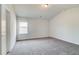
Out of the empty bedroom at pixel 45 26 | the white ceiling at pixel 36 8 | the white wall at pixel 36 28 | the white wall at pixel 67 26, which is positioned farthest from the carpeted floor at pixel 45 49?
the white wall at pixel 36 28

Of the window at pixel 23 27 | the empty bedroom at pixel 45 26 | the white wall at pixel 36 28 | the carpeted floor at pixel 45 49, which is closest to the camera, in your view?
the carpeted floor at pixel 45 49

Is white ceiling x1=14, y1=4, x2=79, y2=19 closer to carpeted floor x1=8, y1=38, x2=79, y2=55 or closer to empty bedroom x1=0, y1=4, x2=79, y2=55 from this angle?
empty bedroom x1=0, y1=4, x2=79, y2=55

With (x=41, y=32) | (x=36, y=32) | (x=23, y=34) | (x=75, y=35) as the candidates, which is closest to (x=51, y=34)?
(x=41, y=32)

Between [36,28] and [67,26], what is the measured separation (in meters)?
2.96

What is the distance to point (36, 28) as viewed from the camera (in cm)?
814

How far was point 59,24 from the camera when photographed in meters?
7.28

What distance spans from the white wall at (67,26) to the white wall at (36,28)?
3.04 ft

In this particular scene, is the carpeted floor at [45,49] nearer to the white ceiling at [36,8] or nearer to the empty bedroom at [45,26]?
the empty bedroom at [45,26]

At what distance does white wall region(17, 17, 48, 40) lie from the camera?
7.53m

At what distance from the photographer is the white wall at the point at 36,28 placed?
7.53m

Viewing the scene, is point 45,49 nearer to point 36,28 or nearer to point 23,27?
point 23,27

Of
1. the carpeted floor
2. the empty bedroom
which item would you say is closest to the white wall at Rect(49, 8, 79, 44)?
the empty bedroom

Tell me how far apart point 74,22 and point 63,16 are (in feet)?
4.35

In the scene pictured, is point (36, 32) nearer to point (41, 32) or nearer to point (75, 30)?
point (41, 32)
